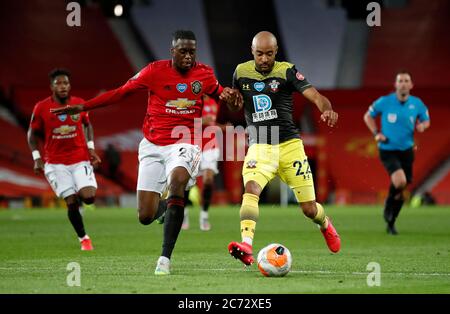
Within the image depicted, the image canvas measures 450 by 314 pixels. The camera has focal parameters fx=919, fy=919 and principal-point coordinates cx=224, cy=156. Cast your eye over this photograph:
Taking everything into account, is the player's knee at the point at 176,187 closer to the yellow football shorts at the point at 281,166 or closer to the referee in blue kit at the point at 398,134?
the yellow football shorts at the point at 281,166

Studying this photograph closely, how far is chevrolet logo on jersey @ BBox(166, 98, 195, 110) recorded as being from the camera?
362 inches

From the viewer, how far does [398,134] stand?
49.5 feet

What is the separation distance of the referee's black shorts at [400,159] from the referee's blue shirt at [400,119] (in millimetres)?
67

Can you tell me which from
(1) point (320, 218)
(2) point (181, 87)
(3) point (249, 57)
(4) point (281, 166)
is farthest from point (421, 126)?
(3) point (249, 57)

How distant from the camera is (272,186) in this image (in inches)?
1313

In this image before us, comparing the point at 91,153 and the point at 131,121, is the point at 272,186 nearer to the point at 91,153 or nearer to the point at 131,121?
the point at 131,121

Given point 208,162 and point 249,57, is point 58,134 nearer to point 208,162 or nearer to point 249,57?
point 208,162

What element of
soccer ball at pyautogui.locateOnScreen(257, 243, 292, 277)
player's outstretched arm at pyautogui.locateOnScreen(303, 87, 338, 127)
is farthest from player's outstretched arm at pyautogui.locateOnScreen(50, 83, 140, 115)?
soccer ball at pyautogui.locateOnScreen(257, 243, 292, 277)

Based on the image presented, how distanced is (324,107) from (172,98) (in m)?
1.53

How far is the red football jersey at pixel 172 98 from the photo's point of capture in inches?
361

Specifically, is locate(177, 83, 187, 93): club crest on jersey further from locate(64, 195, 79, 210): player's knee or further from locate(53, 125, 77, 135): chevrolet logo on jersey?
locate(53, 125, 77, 135): chevrolet logo on jersey

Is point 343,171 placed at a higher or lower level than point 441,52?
lower

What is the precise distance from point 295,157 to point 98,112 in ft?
79.8
